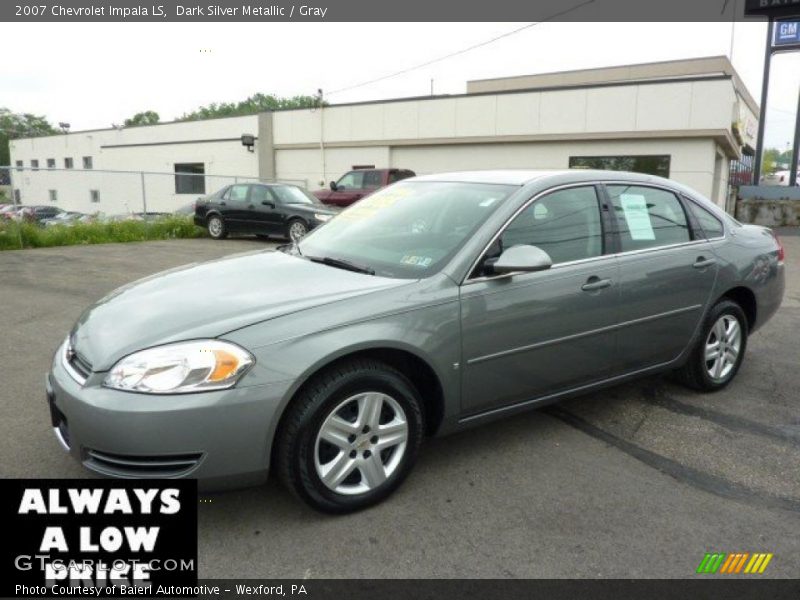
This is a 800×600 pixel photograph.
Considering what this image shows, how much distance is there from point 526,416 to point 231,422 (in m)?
2.18

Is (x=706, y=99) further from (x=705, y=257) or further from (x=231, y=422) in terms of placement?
(x=231, y=422)

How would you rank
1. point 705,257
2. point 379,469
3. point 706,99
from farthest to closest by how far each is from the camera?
1. point 706,99
2. point 705,257
3. point 379,469

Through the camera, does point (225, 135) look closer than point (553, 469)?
No

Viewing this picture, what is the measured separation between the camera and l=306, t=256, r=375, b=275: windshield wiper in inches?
129

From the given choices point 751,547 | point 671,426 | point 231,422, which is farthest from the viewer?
point 671,426

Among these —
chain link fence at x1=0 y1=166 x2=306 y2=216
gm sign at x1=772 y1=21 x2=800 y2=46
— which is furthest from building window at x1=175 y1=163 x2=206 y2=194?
gm sign at x1=772 y1=21 x2=800 y2=46

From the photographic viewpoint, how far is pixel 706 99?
17250mm

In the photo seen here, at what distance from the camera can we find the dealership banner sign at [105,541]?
7.68 ft

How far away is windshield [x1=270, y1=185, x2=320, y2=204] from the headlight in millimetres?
12240

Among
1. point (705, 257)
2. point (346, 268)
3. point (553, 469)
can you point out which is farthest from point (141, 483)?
point (705, 257)

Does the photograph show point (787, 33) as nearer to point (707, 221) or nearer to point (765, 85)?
point (765, 85)

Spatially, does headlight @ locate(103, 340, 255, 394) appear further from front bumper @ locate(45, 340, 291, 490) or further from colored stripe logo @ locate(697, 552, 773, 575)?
colored stripe logo @ locate(697, 552, 773, 575)

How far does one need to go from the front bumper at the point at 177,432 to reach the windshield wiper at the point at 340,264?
0.92 metres

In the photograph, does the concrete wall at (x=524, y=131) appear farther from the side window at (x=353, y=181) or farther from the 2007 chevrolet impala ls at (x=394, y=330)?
the 2007 chevrolet impala ls at (x=394, y=330)
